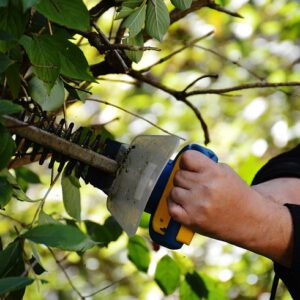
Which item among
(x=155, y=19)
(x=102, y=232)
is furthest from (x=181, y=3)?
(x=102, y=232)

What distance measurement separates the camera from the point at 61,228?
812 millimetres

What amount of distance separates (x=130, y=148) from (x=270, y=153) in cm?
196

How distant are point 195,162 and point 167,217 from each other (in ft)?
0.30

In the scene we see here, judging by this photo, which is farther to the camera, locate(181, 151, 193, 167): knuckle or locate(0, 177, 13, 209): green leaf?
locate(181, 151, 193, 167): knuckle

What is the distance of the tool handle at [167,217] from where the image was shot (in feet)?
3.48

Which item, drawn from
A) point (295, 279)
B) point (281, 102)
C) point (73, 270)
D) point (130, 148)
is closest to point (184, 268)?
point (295, 279)

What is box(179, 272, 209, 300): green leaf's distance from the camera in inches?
58.1

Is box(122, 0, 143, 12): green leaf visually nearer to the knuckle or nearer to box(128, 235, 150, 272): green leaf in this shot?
the knuckle

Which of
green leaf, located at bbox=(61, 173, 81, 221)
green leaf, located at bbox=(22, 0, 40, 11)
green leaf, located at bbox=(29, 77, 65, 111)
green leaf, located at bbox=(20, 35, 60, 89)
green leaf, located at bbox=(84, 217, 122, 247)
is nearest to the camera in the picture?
green leaf, located at bbox=(22, 0, 40, 11)

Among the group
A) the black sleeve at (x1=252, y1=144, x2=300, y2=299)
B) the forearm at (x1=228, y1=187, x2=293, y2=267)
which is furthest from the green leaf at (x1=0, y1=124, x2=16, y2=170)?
the black sleeve at (x1=252, y1=144, x2=300, y2=299)

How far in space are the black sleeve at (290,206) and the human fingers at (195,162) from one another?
0.57 feet

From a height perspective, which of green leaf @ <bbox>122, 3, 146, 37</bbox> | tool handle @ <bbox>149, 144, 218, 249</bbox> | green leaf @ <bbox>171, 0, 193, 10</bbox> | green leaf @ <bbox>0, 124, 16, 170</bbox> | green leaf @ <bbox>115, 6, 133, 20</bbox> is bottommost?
tool handle @ <bbox>149, 144, 218, 249</bbox>

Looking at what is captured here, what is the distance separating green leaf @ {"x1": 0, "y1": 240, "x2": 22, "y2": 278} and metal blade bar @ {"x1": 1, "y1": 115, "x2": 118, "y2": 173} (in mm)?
127

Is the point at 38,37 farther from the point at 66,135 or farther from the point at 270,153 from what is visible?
the point at 270,153
